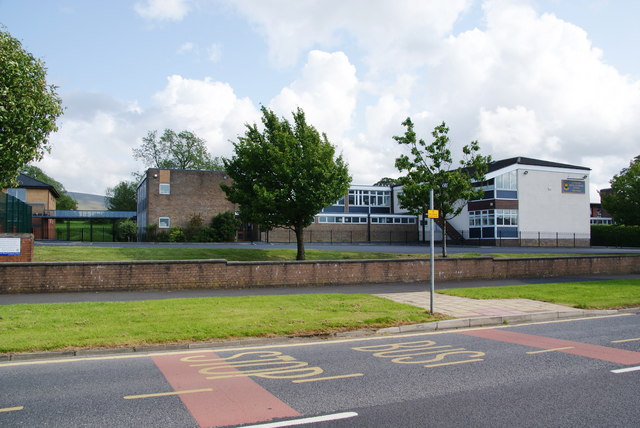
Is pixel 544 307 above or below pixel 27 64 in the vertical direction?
below

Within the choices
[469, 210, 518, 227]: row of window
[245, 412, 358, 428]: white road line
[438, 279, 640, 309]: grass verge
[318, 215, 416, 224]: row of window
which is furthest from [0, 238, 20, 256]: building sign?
[469, 210, 518, 227]: row of window

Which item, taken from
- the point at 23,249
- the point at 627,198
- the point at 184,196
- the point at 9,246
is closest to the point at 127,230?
the point at 184,196

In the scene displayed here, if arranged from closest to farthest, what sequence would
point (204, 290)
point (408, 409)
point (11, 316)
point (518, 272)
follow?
point (408, 409) → point (11, 316) → point (204, 290) → point (518, 272)

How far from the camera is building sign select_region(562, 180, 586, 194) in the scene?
5153 centimetres

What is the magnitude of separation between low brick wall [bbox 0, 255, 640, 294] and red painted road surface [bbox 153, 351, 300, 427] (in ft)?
29.6

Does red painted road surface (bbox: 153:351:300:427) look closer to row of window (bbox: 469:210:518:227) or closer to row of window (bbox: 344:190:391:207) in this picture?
row of window (bbox: 469:210:518:227)

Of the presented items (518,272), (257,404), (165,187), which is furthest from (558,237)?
(257,404)

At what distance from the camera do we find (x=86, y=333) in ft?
29.4

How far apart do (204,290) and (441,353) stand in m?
10.0

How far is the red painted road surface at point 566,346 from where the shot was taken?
7.82 metres

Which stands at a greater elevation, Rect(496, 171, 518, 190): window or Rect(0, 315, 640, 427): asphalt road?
Rect(496, 171, 518, 190): window

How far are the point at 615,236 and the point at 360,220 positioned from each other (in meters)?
27.6

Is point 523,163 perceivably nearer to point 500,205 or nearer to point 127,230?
point 500,205

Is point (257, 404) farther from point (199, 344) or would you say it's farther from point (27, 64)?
point (27, 64)
